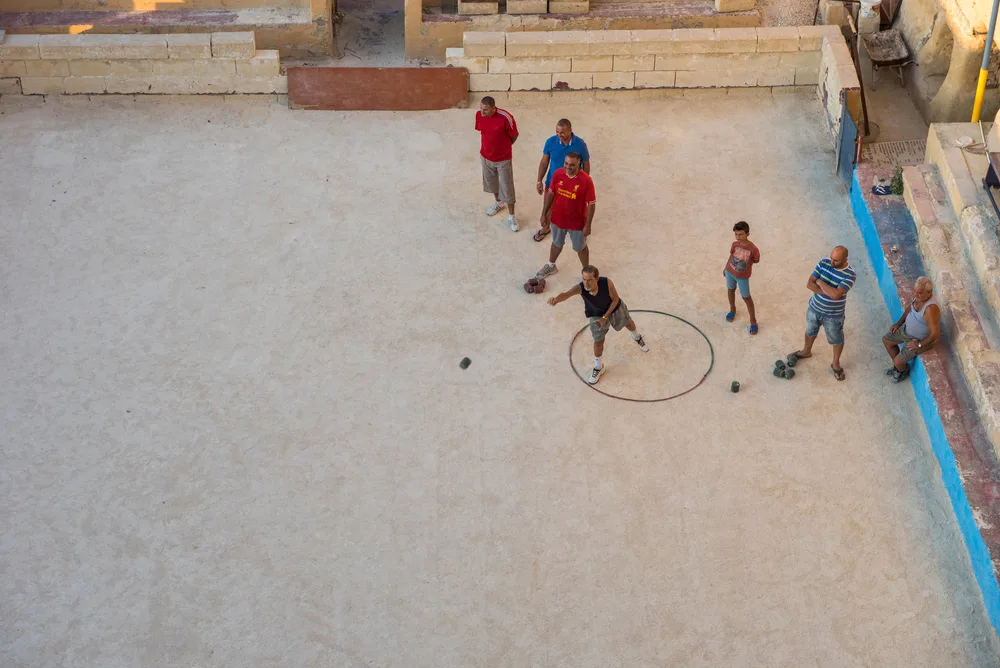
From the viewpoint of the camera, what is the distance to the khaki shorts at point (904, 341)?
11.3 m

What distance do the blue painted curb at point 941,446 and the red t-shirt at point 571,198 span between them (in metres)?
3.32

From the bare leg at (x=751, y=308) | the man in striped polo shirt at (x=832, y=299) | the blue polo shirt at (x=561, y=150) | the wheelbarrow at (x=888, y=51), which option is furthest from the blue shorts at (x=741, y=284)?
the wheelbarrow at (x=888, y=51)

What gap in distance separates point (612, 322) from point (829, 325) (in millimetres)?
2134

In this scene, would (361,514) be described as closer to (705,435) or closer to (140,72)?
(705,435)

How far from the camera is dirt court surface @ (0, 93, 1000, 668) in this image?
9711 mm

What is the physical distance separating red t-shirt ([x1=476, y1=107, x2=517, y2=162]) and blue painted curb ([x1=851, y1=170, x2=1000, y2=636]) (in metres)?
4.16

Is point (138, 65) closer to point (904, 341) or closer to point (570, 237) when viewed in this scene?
point (570, 237)

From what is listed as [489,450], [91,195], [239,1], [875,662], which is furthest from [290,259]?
[875,662]

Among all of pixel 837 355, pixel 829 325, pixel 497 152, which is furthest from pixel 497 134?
pixel 837 355

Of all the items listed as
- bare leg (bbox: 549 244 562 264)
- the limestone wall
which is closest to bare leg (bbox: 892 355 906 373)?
bare leg (bbox: 549 244 562 264)

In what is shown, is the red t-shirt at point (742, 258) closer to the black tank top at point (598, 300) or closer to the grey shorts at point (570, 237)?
the black tank top at point (598, 300)

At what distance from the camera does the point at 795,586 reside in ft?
32.6

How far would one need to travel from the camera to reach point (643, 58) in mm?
15398

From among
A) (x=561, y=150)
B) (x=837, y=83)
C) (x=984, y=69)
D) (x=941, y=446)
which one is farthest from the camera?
(x=837, y=83)
